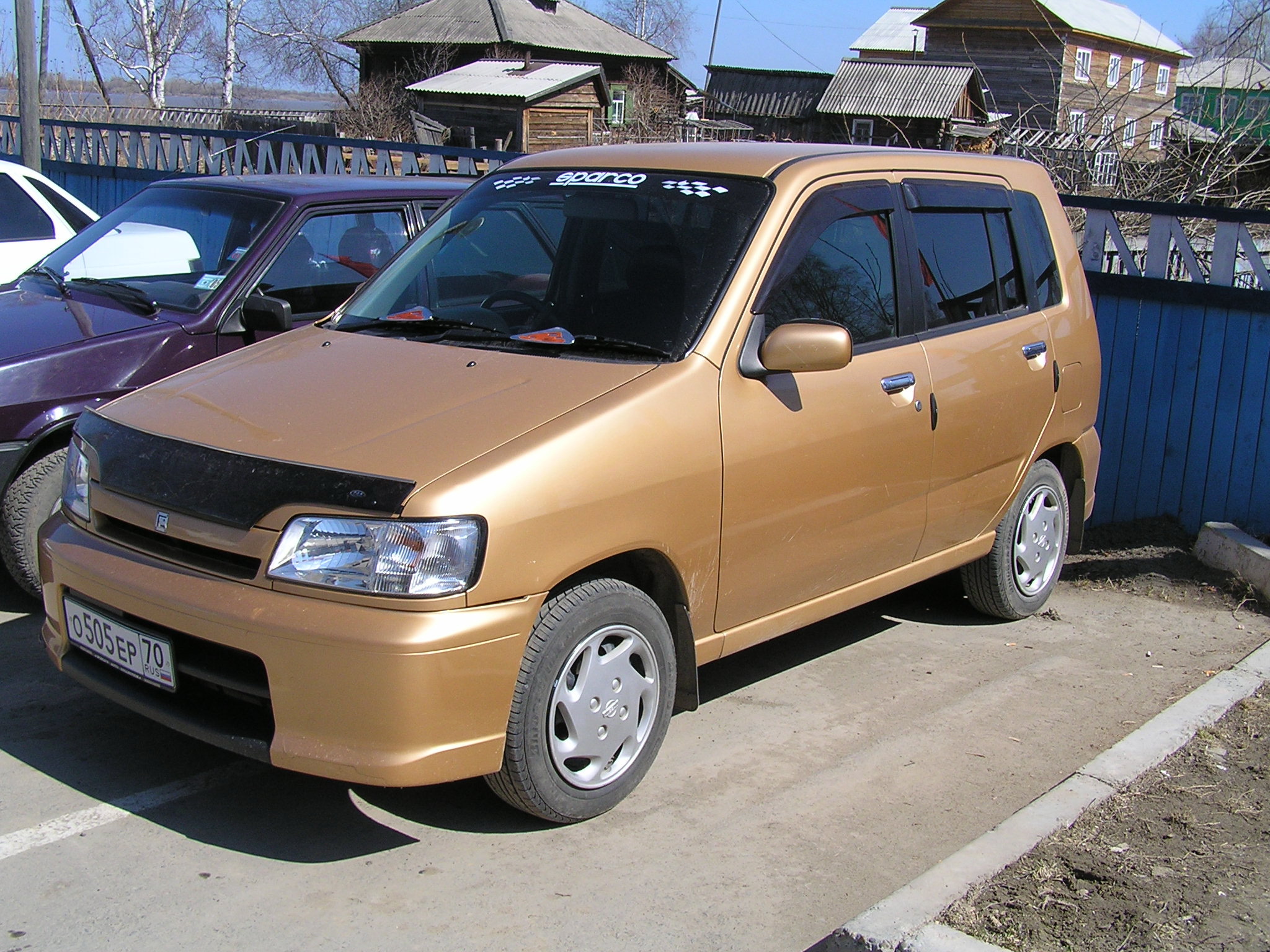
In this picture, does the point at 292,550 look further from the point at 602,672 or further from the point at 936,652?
the point at 936,652

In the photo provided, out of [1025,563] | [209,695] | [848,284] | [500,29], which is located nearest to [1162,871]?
[848,284]

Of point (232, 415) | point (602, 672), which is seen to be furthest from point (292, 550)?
point (602, 672)

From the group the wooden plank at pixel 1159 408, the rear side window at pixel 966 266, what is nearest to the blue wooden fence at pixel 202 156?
the wooden plank at pixel 1159 408

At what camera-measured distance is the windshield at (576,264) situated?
13.2 feet

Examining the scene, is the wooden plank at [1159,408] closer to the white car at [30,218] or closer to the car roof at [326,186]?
the car roof at [326,186]

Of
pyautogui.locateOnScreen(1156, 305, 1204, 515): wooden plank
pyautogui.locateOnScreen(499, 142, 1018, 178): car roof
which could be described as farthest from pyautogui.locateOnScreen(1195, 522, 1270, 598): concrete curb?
pyautogui.locateOnScreen(499, 142, 1018, 178): car roof

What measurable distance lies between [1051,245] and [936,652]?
193cm

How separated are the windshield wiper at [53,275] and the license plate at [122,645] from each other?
283 centimetres

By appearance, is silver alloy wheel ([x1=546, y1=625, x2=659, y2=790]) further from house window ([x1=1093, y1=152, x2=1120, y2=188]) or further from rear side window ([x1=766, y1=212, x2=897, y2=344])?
house window ([x1=1093, y1=152, x2=1120, y2=188])

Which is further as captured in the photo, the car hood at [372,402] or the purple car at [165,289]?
the purple car at [165,289]

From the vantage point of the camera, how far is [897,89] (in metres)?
57.6

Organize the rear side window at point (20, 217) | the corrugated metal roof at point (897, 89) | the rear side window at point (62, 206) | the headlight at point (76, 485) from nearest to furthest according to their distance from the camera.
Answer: the headlight at point (76, 485)
the rear side window at point (20, 217)
the rear side window at point (62, 206)
the corrugated metal roof at point (897, 89)

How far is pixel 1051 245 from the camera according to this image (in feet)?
18.6

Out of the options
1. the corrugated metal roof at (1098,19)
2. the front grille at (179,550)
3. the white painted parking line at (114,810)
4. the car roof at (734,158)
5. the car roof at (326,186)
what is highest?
the corrugated metal roof at (1098,19)
